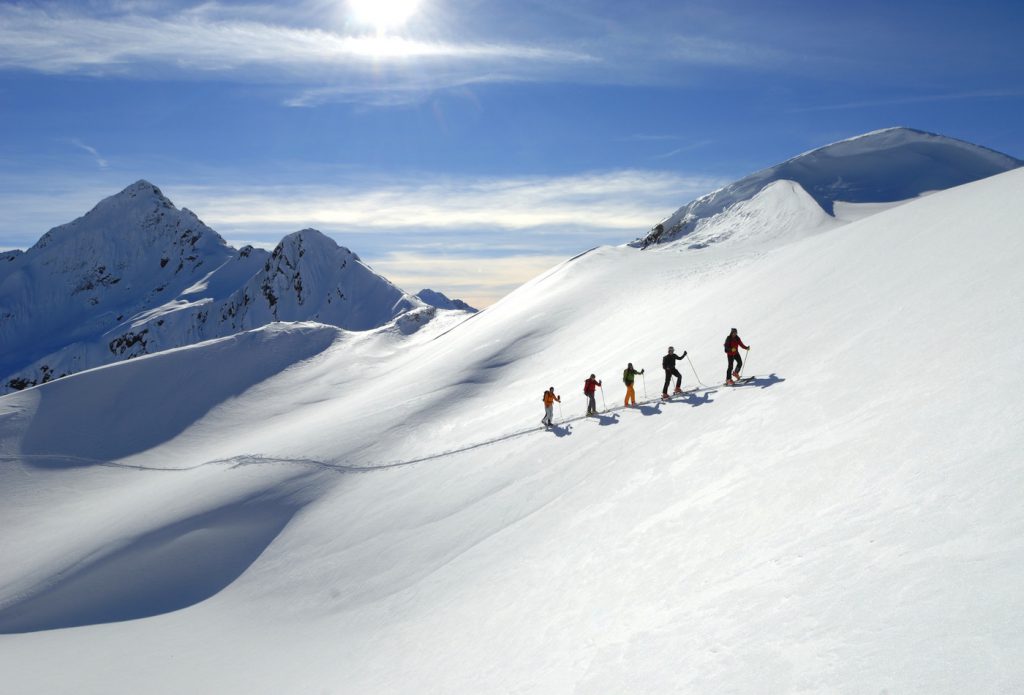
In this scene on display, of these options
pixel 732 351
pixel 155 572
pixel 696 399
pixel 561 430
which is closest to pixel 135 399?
pixel 155 572

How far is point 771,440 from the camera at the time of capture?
38.7 feet

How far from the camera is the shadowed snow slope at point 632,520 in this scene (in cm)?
666

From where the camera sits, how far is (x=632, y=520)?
1181 cm

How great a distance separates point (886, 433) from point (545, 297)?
116ft

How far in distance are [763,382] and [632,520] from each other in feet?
18.6

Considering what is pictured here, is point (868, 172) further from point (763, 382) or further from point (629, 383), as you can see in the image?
point (763, 382)

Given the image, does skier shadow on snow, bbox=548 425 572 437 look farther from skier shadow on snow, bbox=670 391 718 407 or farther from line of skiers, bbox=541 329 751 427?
skier shadow on snow, bbox=670 391 718 407

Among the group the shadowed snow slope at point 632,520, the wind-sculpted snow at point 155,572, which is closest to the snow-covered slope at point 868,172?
the shadowed snow slope at point 632,520

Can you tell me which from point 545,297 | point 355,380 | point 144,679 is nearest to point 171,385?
point 355,380

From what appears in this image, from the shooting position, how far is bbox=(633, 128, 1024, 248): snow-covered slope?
158ft

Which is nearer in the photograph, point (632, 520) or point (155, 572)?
point (632, 520)

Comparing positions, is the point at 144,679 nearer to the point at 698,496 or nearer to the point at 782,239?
the point at 698,496

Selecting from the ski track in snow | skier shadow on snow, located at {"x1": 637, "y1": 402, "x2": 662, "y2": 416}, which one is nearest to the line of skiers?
the ski track in snow

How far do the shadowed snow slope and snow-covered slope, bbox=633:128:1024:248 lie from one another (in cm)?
2178
